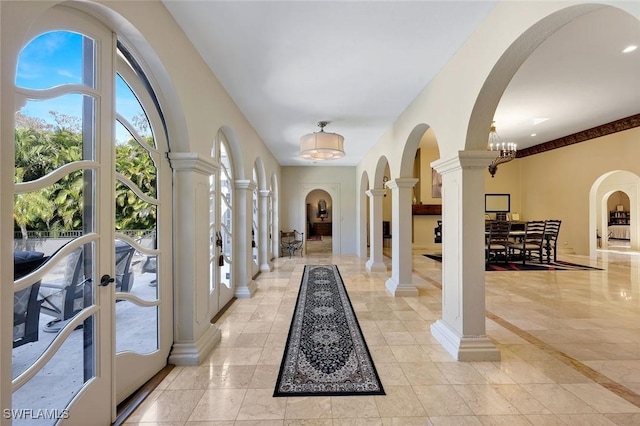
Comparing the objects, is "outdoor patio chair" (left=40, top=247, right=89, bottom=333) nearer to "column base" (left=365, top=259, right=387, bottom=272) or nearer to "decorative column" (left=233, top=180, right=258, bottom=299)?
"decorative column" (left=233, top=180, right=258, bottom=299)

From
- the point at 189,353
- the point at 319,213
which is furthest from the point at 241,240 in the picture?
the point at 319,213

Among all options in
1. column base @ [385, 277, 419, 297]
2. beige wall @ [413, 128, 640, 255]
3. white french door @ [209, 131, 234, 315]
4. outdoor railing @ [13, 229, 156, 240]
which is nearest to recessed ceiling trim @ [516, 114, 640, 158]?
beige wall @ [413, 128, 640, 255]

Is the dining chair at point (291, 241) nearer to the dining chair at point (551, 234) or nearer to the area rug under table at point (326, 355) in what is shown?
the area rug under table at point (326, 355)

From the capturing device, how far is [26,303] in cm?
118

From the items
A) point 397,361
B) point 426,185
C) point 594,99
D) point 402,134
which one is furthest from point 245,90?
point 426,185

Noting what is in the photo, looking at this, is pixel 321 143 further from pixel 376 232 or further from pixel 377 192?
pixel 376 232

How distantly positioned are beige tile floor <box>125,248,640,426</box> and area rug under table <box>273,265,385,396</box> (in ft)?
0.29

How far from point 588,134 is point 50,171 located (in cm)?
1011

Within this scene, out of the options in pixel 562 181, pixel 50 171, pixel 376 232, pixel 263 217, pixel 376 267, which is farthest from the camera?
pixel 562 181

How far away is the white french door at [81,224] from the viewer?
3.95ft

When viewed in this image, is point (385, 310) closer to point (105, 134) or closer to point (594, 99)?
point (105, 134)

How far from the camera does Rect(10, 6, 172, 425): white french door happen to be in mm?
1205

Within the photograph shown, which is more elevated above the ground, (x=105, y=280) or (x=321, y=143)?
(x=321, y=143)

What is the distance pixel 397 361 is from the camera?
239 cm
